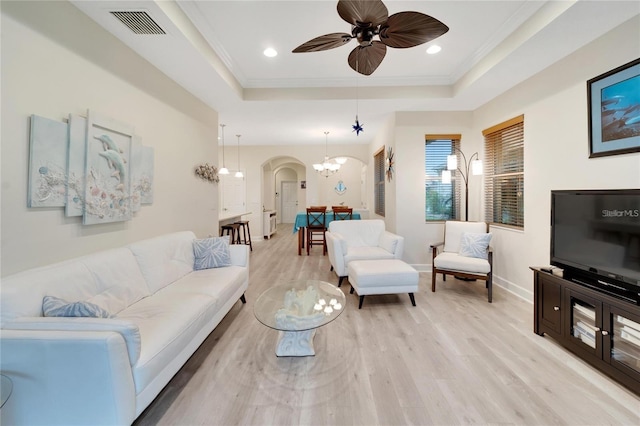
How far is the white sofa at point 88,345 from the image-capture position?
4.02 feet

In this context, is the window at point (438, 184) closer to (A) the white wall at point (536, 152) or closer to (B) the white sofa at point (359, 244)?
(A) the white wall at point (536, 152)

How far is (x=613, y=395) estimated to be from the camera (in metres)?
1.70

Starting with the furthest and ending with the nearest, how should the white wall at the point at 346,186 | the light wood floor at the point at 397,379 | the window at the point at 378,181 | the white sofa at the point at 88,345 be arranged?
1. the white wall at the point at 346,186
2. the window at the point at 378,181
3. the light wood floor at the point at 397,379
4. the white sofa at the point at 88,345

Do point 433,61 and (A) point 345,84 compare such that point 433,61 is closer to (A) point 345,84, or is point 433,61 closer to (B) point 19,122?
(A) point 345,84

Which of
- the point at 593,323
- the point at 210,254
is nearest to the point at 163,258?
the point at 210,254

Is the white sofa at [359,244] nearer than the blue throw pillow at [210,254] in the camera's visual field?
No

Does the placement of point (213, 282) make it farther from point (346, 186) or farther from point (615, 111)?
point (346, 186)

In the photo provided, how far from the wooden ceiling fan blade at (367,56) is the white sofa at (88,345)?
2304 millimetres

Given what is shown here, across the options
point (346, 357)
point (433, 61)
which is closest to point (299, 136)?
point (433, 61)

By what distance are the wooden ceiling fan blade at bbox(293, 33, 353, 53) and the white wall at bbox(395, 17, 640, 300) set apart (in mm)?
2301

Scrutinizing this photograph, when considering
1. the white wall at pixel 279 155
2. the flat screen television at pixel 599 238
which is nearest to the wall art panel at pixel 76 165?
the flat screen television at pixel 599 238

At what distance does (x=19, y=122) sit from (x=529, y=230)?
467cm

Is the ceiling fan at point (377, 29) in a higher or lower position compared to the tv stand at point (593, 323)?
higher

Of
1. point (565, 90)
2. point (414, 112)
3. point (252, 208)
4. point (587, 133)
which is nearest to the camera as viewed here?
point (587, 133)
